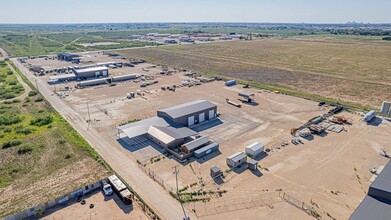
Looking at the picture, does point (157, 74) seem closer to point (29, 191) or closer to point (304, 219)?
point (29, 191)

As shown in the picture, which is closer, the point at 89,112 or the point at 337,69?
the point at 89,112

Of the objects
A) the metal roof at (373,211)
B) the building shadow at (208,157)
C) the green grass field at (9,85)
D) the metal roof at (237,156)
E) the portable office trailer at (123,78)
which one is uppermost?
the metal roof at (373,211)

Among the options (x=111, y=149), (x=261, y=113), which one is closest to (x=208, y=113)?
(x=261, y=113)

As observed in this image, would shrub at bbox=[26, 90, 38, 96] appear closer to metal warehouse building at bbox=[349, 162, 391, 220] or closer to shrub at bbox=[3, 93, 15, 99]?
shrub at bbox=[3, 93, 15, 99]

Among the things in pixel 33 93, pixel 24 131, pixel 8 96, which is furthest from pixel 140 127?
pixel 8 96

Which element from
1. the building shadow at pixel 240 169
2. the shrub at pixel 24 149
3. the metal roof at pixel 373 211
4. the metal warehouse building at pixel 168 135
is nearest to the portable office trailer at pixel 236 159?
the building shadow at pixel 240 169

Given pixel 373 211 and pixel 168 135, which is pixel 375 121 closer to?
pixel 373 211

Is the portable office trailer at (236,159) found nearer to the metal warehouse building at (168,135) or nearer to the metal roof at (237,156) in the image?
the metal roof at (237,156)
